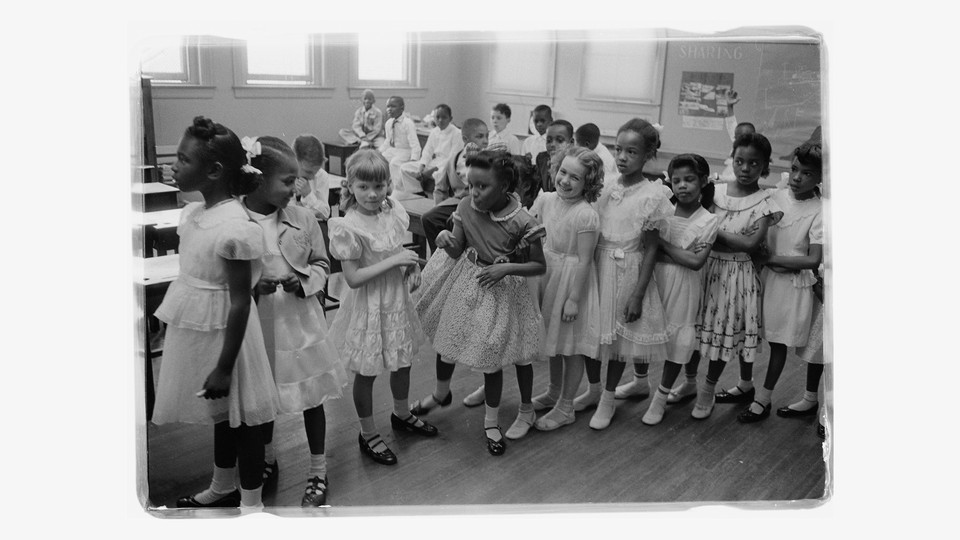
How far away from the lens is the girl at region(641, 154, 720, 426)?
2238mm

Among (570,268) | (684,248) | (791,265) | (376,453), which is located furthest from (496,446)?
(791,265)

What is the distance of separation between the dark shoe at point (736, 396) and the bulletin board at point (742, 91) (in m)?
0.76

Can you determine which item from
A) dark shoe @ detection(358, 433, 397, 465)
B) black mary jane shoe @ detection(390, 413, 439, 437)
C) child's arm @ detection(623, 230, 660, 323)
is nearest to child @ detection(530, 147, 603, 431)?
child's arm @ detection(623, 230, 660, 323)

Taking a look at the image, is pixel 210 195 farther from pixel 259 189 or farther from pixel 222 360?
pixel 222 360

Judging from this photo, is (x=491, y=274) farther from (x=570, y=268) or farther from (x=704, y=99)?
(x=704, y=99)

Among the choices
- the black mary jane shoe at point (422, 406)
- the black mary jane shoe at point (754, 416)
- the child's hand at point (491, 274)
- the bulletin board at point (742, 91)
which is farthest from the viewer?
the black mary jane shoe at point (754, 416)

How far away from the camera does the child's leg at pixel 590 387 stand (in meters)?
2.45

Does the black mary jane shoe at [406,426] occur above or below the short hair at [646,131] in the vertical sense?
below

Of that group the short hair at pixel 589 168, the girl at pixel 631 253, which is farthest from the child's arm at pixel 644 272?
the short hair at pixel 589 168

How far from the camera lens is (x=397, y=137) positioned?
205 centimetres

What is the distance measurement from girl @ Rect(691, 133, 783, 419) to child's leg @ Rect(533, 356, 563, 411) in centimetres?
44

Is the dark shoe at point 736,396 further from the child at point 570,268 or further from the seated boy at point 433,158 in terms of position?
the seated boy at point 433,158

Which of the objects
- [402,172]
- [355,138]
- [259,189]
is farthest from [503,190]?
[259,189]

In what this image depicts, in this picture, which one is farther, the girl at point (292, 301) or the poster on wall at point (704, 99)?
the poster on wall at point (704, 99)
